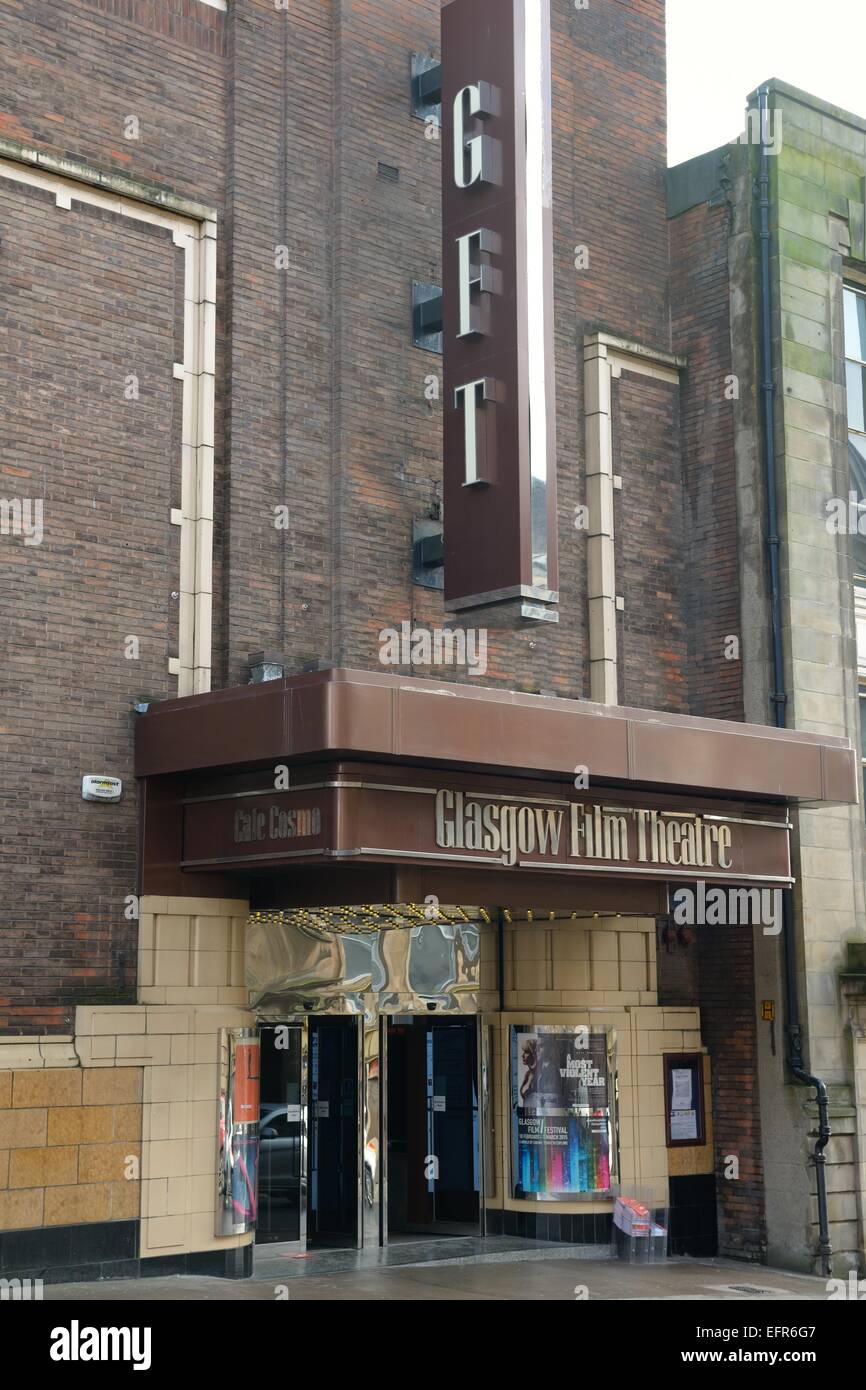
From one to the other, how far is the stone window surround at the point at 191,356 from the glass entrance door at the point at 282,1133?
151 inches

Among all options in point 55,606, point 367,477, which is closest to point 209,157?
point 367,477

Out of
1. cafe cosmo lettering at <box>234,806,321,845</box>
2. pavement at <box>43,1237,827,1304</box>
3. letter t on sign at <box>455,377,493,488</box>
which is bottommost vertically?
pavement at <box>43,1237,827,1304</box>

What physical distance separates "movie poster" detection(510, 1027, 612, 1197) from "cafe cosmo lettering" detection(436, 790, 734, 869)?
2.81 meters

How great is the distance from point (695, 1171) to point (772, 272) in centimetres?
1003

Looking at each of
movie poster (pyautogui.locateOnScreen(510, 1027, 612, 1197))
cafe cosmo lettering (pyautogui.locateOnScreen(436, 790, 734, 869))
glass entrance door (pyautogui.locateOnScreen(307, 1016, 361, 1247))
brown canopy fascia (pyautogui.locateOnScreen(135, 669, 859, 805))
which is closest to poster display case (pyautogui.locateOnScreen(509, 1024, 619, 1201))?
movie poster (pyautogui.locateOnScreen(510, 1027, 612, 1197))

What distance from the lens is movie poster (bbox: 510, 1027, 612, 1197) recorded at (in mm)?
16688

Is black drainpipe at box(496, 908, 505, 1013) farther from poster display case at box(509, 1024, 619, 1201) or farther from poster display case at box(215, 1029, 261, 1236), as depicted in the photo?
poster display case at box(215, 1029, 261, 1236)

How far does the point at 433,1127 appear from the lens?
1727cm

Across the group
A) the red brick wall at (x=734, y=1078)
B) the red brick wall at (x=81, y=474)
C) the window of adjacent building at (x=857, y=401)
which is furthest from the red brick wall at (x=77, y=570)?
the window of adjacent building at (x=857, y=401)

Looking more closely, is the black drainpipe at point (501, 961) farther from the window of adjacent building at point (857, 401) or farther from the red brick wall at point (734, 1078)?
the window of adjacent building at point (857, 401)

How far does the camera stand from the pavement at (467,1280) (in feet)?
42.0

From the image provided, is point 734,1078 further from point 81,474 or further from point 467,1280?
point 81,474

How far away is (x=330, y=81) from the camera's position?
1648 cm

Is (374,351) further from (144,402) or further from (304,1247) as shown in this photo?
(304,1247)
